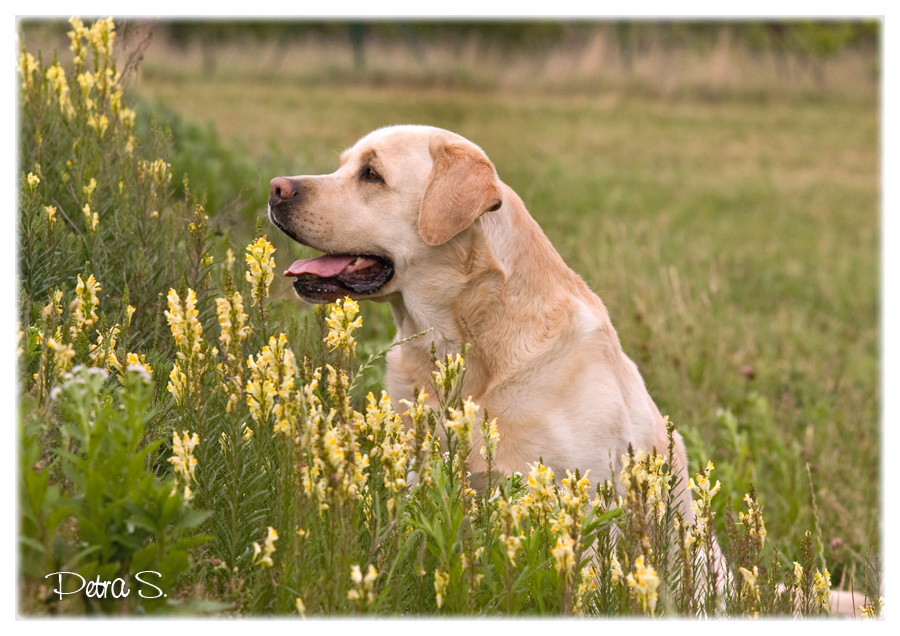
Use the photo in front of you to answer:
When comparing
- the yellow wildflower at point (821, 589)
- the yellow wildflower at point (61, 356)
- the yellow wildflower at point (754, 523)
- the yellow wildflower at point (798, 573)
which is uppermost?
the yellow wildflower at point (61, 356)

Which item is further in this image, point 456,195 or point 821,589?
point 456,195

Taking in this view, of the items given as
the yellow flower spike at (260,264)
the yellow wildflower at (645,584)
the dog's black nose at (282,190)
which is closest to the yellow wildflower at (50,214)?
the dog's black nose at (282,190)

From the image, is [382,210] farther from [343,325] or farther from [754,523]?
[754,523]

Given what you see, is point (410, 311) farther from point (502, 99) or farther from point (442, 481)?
point (502, 99)

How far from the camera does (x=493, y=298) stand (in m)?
3.65

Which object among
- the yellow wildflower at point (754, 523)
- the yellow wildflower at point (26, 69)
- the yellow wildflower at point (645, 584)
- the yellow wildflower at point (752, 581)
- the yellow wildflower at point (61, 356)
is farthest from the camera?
the yellow wildflower at point (26, 69)

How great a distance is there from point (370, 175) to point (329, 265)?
41 centimetres

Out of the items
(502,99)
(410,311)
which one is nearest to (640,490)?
(410,311)

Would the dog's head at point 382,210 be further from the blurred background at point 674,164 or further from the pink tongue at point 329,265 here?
the blurred background at point 674,164

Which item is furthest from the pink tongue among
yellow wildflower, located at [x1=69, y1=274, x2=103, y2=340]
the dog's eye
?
yellow wildflower, located at [x1=69, y1=274, x2=103, y2=340]

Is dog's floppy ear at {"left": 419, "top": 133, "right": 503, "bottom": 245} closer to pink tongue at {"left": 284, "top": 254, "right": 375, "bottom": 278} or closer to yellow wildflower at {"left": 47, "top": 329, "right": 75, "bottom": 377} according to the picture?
pink tongue at {"left": 284, "top": 254, "right": 375, "bottom": 278}

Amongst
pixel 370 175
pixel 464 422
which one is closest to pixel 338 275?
pixel 370 175

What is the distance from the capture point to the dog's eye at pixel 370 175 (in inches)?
150

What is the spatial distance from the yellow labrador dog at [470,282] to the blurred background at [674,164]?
0.70 metres
